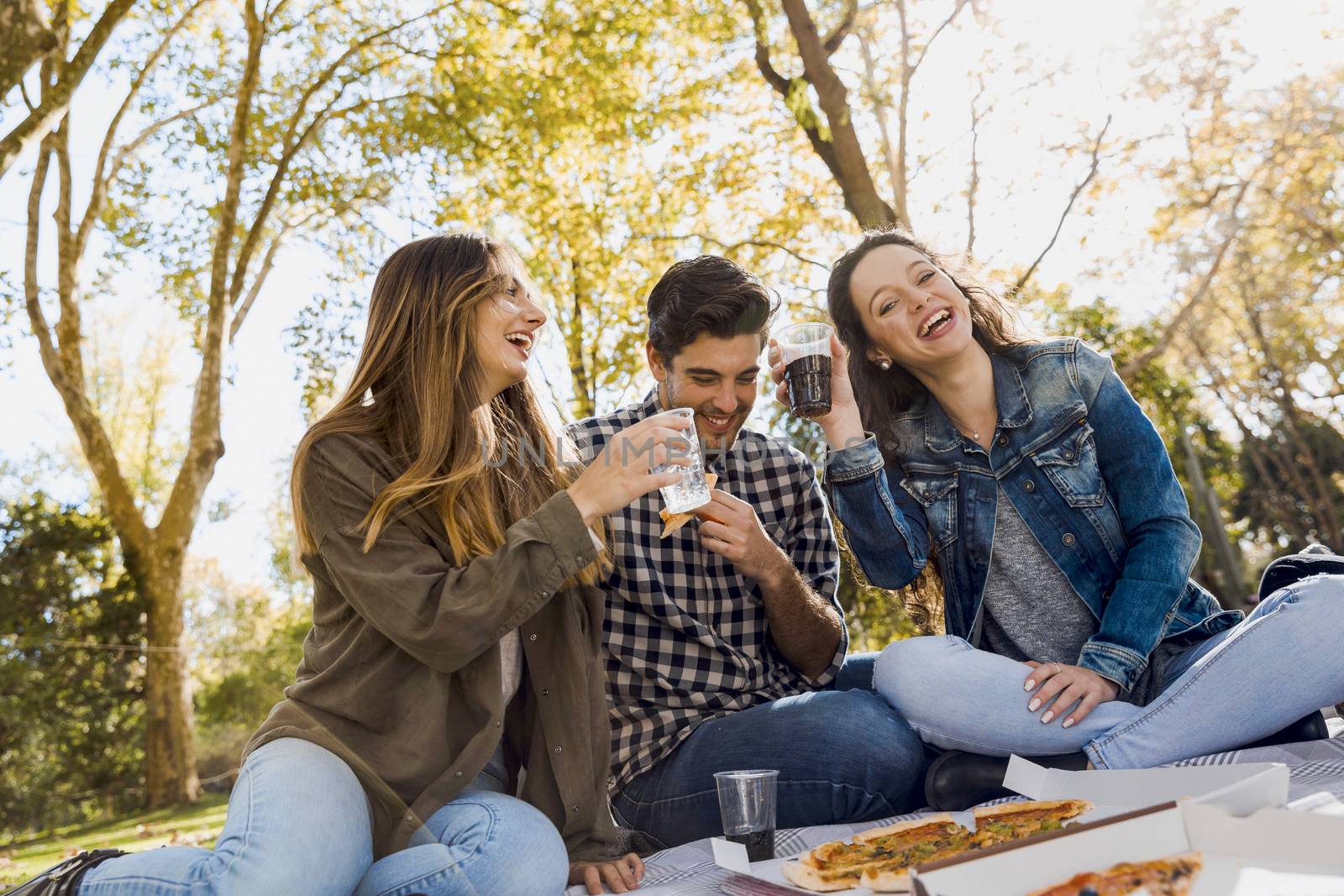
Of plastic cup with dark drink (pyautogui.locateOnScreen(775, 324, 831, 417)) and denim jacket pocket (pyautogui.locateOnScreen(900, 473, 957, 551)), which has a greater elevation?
plastic cup with dark drink (pyautogui.locateOnScreen(775, 324, 831, 417))

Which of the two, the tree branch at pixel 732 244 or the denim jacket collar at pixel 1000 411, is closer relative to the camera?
the denim jacket collar at pixel 1000 411

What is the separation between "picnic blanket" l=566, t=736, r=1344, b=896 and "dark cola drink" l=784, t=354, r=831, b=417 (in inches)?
48.0

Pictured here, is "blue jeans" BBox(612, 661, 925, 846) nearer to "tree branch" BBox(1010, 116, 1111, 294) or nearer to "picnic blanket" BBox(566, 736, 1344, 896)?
"picnic blanket" BBox(566, 736, 1344, 896)

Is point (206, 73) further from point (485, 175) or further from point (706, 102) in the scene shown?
point (706, 102)

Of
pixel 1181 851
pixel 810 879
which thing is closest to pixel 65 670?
pixel 810 879

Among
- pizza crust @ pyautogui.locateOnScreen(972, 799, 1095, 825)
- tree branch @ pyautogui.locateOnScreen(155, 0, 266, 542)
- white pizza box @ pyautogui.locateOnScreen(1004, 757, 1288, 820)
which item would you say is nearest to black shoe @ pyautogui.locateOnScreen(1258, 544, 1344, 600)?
white pizza box @ pyautogui.locateOnScreen(1004, 757, 1288, 820)

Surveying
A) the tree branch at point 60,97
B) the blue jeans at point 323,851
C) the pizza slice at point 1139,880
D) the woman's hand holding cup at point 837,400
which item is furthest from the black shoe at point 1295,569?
the tree branch at point 60,97

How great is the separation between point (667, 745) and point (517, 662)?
63 cm

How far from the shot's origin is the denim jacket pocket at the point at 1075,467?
3.12 m

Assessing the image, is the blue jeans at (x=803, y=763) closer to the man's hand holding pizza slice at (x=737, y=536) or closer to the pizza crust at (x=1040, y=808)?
the man's hand holding pizza slice at (x=737, y=536)

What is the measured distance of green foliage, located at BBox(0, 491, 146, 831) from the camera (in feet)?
34.0

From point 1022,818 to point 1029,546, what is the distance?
1.16 meters

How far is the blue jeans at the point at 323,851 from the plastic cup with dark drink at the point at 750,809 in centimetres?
39

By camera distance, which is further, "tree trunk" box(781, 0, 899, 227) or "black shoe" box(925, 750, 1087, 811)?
"tree trunk" box(781, 0, 899, 227)
